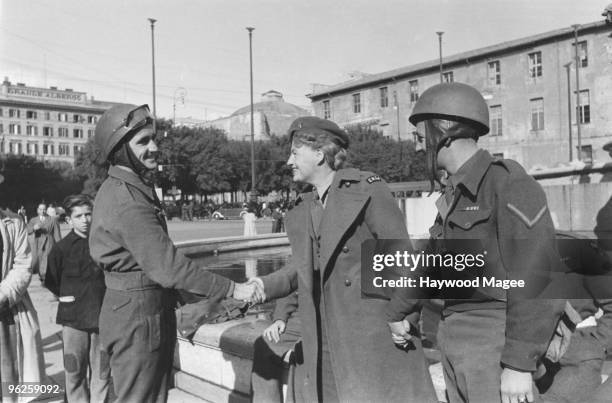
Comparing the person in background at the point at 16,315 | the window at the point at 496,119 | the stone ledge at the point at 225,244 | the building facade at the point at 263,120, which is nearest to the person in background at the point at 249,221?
the stone ledge at the point at 225,244

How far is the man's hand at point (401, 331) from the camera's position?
273 centimetres

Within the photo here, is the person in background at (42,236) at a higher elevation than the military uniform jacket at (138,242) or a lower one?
lower

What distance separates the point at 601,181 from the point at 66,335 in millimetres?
13246

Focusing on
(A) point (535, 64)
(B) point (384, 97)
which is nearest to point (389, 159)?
(B) point (384, 97)

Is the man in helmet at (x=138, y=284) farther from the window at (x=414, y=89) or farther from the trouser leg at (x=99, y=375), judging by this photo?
the window at (x=414, y=89)

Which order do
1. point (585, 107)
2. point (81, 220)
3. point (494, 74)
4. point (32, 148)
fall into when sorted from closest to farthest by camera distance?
point (81, 220)
point (585, 107)
point (494, 74)
point (32, 148)

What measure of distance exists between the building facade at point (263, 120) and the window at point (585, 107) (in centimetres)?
4353

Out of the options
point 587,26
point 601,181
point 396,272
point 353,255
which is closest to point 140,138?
point 353,255

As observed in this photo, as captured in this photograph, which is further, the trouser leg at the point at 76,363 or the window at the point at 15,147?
the window at the point at 15,147

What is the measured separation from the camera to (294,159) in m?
3.35

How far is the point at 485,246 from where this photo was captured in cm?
235

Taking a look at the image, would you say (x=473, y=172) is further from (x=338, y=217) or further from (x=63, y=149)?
(x=63, y=149)

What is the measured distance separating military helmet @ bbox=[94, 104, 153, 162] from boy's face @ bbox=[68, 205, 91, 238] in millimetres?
1884

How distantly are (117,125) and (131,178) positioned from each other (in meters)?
0.34
